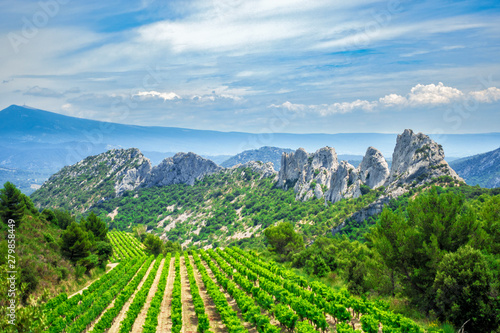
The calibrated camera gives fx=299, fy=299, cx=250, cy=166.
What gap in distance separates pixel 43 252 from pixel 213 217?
131 metres

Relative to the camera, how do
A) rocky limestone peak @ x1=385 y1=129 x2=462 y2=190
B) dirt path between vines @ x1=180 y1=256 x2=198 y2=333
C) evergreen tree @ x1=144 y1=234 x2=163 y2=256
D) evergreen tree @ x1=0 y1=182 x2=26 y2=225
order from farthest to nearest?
rocky limestone peak @ x1=385 y1=129 x2=462 y2=190 → evergreen tree @ x1=144 y1=234 x2=163 y2=256 → evergreen tree @ x1=0 y1=182 x2=26 y2=225 → dirt path between vines @ x1=180 y1=256 x2=198 y2=333

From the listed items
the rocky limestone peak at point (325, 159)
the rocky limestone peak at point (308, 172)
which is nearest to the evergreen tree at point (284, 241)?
the rocky limestone peak at point (308, 172)

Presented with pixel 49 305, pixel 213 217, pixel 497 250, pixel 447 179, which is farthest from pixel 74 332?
pixel 213 217

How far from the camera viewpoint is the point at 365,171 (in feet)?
435

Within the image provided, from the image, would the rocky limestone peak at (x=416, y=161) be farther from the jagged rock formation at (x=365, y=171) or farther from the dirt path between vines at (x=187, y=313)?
the dirt path between vines at (x=187, y=313)

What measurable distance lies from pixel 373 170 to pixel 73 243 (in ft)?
375

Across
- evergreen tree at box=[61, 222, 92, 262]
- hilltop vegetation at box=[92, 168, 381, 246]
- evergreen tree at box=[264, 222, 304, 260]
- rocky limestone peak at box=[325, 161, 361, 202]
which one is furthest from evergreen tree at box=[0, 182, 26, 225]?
rocky limestone peak at box=[325, 161, 361, 202]

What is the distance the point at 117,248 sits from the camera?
3976 inches

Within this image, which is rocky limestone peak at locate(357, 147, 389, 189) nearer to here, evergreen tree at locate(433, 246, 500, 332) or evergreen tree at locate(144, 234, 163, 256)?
evergreen tree at locate(144, 234, 163, 256)

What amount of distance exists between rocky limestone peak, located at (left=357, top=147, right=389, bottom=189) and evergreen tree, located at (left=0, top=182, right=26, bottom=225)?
379ft

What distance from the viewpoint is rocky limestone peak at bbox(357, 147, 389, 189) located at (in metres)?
123

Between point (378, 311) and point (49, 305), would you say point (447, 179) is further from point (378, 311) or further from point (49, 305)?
point (49, 305)

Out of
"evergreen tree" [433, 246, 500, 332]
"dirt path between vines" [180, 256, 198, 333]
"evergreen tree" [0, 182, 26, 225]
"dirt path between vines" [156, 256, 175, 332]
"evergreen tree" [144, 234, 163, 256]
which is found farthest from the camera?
"evergreen tree" [144, 234, 163, 256]

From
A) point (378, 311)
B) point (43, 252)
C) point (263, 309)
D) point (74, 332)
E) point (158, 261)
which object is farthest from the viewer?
point (158, 261)
